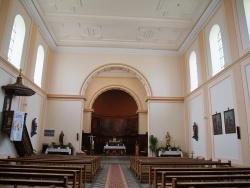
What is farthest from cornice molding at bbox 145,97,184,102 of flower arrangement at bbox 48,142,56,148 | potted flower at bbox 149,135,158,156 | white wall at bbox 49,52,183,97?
flower arrangement at bbox 48,142,56,148

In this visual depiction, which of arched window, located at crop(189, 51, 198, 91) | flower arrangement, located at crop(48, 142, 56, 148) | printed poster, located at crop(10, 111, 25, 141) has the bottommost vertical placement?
flower arrangement, located at crop(48, 142, 56, 148)

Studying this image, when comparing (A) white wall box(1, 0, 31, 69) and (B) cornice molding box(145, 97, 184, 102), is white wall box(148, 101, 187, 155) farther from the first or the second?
(A) white wall box(1, 0, 31, 69)

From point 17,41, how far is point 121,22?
19.0 feet

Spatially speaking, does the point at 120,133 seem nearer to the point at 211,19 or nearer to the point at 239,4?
the point at 211,19

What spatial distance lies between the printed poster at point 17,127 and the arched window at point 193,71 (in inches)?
401

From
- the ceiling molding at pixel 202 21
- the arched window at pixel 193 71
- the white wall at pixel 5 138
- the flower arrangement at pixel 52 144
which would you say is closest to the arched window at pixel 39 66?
the white wall at pixel 5 138

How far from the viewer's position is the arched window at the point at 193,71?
13742mm

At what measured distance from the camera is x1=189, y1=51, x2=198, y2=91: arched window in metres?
13.7

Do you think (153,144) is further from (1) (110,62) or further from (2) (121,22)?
(2) (121,22)

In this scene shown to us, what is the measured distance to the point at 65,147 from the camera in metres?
13.4

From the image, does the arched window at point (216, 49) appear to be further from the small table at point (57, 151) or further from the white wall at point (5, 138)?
the white wall at point (5, 138)

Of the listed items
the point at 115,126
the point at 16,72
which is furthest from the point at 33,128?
the point at 115,126

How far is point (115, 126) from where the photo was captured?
73.6ft

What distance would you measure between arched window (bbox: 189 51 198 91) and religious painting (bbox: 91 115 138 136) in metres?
8.91
